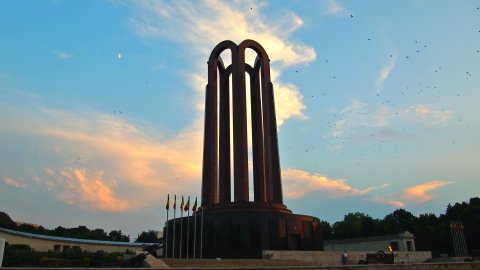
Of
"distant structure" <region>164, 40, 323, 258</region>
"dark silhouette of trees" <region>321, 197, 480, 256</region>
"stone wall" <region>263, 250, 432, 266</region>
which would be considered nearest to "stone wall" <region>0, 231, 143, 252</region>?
→ "distant structure" <region>164, 40, 323, 258</region>

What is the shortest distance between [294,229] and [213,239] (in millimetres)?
6271

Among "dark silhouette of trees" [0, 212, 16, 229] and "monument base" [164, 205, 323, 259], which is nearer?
"monument base" [164, 205, 323, 259]

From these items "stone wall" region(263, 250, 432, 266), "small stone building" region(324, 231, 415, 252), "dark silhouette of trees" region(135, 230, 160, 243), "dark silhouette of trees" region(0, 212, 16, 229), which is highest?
"dark silhouette of trees" region(0, 212, 16, 229)

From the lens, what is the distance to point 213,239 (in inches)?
1148

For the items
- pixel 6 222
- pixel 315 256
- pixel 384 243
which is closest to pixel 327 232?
pixel 384 243

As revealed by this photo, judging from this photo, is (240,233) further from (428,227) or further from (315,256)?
(428,227)

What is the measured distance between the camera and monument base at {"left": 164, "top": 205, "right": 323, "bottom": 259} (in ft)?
93.5

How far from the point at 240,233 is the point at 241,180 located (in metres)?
4.95

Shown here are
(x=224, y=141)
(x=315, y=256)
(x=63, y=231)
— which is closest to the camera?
(x=315, y=256)

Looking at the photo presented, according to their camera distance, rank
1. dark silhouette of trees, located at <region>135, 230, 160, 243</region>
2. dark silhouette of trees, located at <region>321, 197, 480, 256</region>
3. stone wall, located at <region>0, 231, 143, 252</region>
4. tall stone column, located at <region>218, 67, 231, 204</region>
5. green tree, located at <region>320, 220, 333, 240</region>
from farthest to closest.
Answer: dark silhouette of trees, located at <region>135, 230, 160, 243</region>
green tree, located at <region>320, 220, 333, 240</region>
dark silhouette of trees, located at <region>321, 197, 480, 256</region>
stone wall, located at <region>0, 231, 143, 252</region>
tall stone column, located at <region>218, 67, 231, 204</region>

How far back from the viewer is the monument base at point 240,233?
93.5ft

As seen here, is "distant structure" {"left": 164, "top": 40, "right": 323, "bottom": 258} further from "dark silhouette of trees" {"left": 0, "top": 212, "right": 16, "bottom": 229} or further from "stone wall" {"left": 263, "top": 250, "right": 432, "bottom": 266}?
"dark silhouette of trees" {"left": 0, "top": 212, "right": 16, "bottom": 229}

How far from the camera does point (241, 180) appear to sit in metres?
32.2

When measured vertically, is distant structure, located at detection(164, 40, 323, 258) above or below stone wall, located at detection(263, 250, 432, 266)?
above
